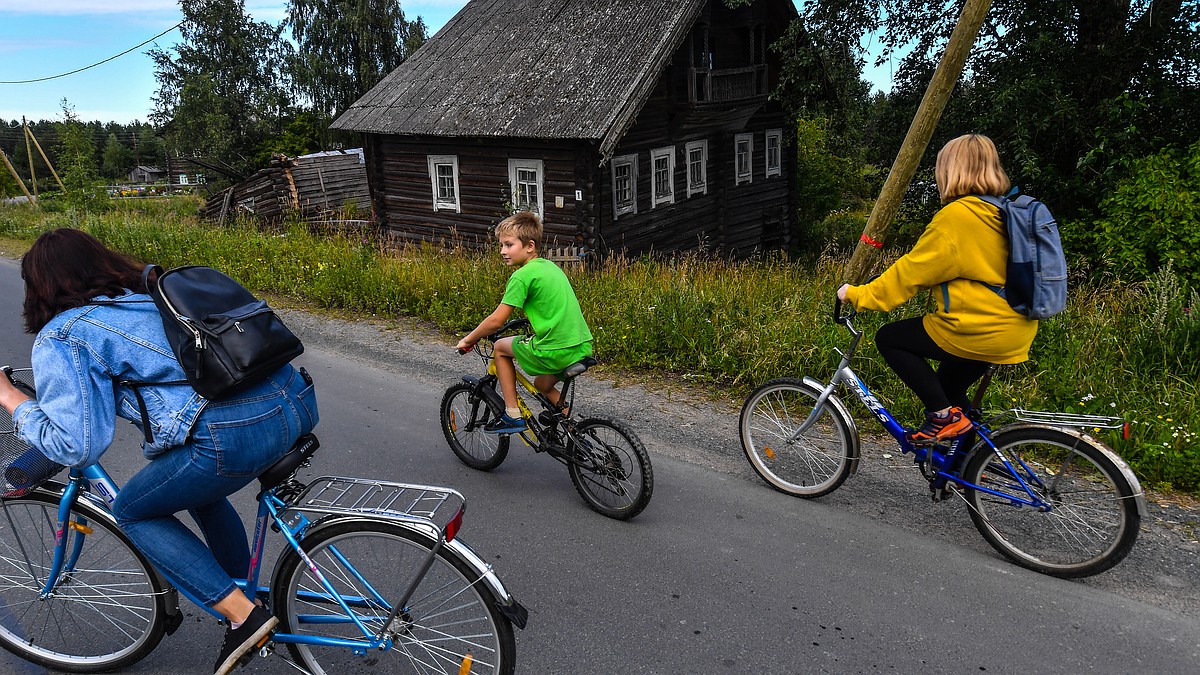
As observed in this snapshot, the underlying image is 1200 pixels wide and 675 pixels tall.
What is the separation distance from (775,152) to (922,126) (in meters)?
16.2

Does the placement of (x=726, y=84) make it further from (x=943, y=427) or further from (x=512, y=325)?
(x=943, y=427)

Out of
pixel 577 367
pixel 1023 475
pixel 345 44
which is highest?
pixel 345 44

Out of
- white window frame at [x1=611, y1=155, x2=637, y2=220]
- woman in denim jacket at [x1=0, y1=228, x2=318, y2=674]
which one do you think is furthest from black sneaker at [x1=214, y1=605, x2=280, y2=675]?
white window frame at [x1=611, y1=155, x2=637, y2=220]

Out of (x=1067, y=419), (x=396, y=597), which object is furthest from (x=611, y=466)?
(x=1067, y=419)

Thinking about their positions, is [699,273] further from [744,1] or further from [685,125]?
[685,125]

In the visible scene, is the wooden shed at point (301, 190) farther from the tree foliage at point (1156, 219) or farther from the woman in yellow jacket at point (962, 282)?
the woman in yellow jacket at point (962, 282)

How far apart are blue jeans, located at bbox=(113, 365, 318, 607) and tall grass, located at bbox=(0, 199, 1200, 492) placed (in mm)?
4184

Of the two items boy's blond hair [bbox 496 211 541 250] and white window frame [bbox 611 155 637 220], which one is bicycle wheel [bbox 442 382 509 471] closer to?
boy's blond hair [bbox 496 211 541 250]

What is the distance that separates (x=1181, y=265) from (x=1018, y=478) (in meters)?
9.17

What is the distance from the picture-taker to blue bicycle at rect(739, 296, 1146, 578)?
3.63m

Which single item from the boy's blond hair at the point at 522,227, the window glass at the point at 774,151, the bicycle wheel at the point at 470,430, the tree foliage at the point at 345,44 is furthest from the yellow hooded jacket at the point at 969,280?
the tree foliage at the point at 345,44

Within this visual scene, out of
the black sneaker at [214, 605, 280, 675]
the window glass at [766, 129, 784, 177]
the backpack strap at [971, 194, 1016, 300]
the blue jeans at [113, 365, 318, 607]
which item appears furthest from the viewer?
the window glass at [766, 129, 784, 177]

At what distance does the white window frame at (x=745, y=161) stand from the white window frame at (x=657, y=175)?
124 inches

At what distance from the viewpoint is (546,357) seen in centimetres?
437
